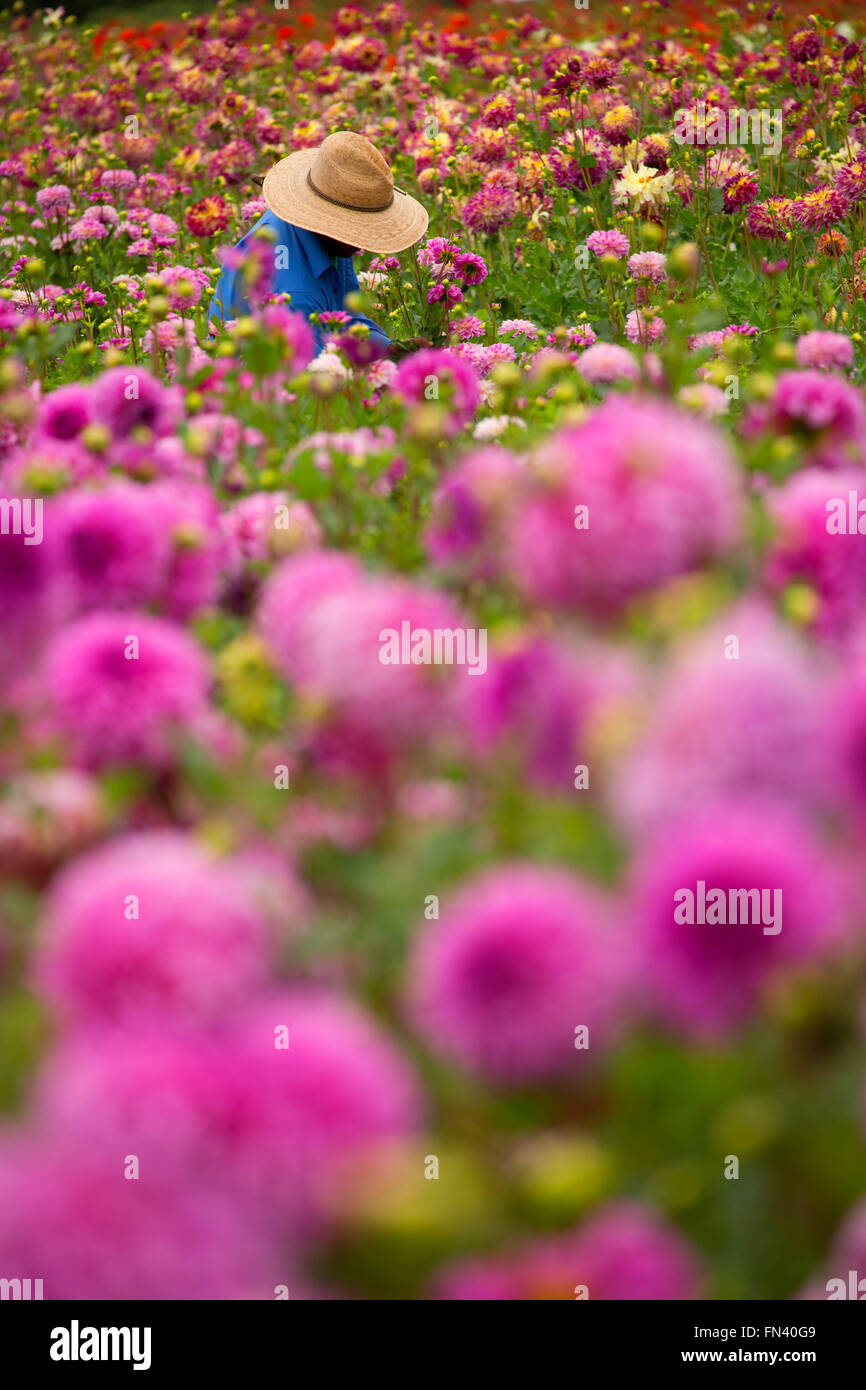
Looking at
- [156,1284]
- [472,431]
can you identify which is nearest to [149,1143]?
[156,1284]

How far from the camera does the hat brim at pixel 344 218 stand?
4.44 metres

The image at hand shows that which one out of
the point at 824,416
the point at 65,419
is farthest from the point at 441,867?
the point at 65,419

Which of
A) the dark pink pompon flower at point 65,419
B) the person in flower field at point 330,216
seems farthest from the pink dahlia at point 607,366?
the person in flower field at point 330,216

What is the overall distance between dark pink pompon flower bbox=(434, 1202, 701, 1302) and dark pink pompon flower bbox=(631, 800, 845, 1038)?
0.14 m

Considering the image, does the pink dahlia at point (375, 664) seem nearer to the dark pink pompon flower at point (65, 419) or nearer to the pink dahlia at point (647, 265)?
the dark pink pompon flower at point (65, 419)

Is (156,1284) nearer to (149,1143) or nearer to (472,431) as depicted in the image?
(149,1143)

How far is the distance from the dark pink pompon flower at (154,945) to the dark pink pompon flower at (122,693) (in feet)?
0.77

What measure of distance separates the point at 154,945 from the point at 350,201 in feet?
13.2

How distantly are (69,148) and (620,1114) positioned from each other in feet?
23.1

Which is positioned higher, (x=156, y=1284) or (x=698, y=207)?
(x=698, y=207)

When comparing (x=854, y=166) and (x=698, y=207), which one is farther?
(x=698, y=207)

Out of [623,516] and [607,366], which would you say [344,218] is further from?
[623,516]

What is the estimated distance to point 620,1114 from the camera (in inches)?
40.3
